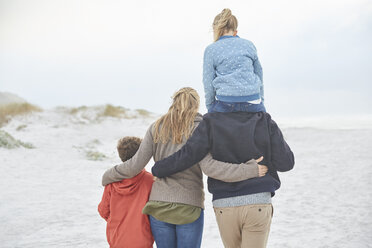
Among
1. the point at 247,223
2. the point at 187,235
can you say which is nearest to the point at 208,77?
the point at 247,223

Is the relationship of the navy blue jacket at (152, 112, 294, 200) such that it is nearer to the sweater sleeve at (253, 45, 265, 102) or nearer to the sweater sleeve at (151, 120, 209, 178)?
the sweater sleeve at (151, 120, 209, 178)

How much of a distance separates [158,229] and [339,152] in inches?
372

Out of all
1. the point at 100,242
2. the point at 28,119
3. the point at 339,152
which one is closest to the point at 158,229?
the point at 100,242

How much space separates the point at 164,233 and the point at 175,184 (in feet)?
1.11

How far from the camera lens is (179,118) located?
2611mm

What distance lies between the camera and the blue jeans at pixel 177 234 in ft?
8.82

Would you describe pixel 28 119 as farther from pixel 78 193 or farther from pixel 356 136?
pixel 356 136

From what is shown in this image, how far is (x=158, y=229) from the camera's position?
9.01ft

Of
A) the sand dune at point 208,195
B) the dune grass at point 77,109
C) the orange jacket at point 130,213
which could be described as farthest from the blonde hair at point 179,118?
the dune grass at point 77,109

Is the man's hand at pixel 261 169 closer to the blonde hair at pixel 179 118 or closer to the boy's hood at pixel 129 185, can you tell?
the blonde hair at pixel 179 118

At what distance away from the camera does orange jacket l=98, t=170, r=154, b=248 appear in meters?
2.87

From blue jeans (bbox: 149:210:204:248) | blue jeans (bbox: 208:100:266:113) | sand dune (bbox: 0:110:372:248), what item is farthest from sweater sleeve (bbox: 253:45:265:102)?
sand dune (bbox: 0:110:372:248)

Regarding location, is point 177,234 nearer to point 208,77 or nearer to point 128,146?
point 128,146

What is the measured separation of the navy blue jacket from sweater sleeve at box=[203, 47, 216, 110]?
138 millimetres
